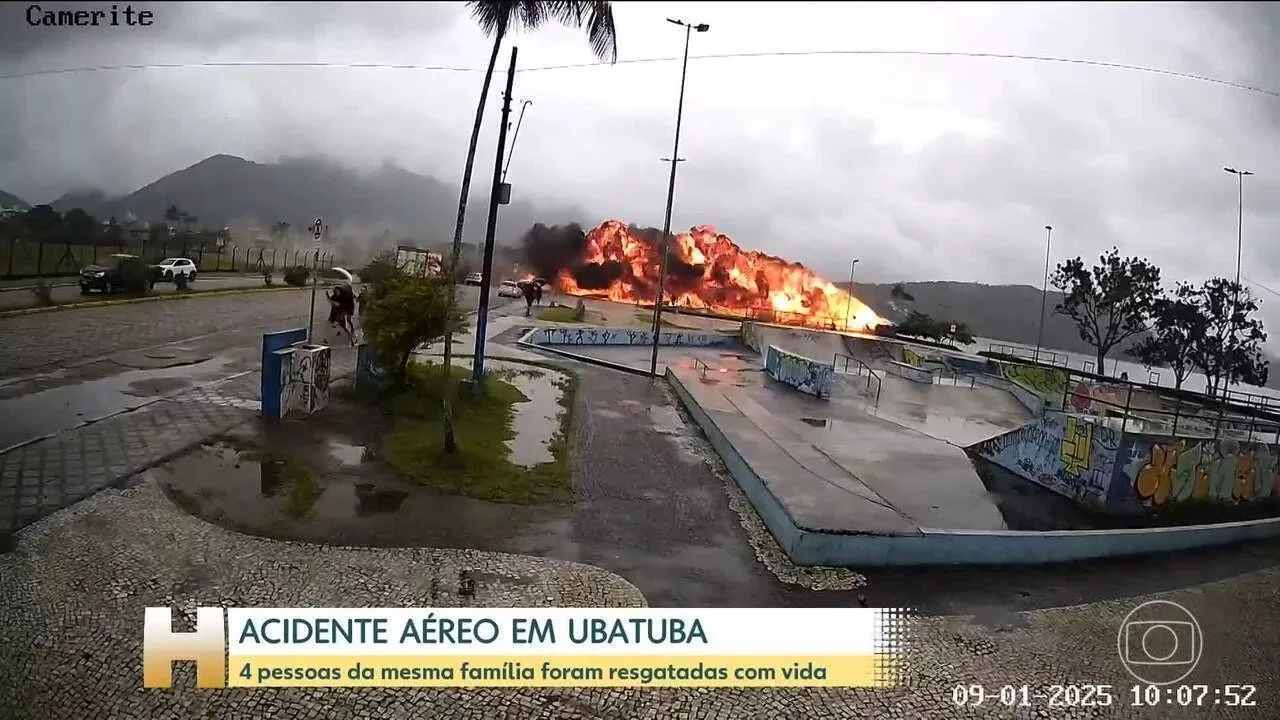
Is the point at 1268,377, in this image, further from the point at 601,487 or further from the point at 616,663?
the point at 616,663

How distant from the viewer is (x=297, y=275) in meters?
19.8

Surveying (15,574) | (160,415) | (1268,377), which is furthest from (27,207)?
(1268,377)

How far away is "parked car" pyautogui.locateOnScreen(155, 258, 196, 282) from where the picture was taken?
21938 millimetres

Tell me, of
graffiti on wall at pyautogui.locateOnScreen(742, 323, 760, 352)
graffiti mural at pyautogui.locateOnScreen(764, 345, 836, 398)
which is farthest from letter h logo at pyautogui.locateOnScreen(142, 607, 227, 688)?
graffiti on wall at pyautogui.locateOnScreen(742, 323, 760, 352)

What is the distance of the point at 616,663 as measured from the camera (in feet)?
15.9

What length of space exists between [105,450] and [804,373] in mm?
19610

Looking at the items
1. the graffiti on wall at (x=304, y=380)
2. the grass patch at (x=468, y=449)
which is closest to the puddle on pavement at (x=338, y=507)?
the grass patch at (x=468, y=449)

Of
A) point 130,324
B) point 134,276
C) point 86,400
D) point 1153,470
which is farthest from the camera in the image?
point 134,276

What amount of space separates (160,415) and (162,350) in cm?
628

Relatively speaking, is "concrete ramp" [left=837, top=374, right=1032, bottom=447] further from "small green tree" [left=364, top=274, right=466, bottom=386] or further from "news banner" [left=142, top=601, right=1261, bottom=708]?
"small green tree" [left=364, top=274, right=466, bottom=386]

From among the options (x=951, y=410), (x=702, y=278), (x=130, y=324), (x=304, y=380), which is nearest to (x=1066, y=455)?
(x=951, y=410)

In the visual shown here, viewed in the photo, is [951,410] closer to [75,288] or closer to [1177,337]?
[1177,337]

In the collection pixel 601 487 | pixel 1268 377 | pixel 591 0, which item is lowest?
pixel 601 487

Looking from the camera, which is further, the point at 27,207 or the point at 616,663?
the point at 27,207
